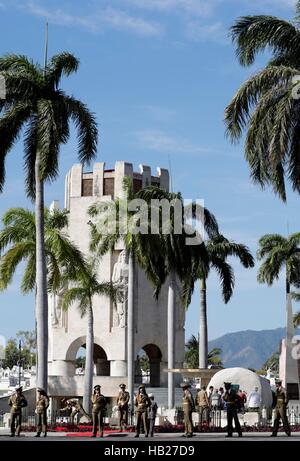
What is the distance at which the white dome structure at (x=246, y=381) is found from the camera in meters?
44.8

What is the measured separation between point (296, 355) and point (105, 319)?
87.6 ft

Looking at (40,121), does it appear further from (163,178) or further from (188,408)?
(163,178)

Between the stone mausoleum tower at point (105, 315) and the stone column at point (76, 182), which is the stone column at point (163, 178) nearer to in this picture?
the stone mausoleum tower at point (105, 315)

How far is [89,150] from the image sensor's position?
125ft

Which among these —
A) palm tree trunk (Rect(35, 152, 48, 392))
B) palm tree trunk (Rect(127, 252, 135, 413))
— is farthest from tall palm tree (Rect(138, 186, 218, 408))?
palm tree trunk (Rect(35, 152, 48, 392))

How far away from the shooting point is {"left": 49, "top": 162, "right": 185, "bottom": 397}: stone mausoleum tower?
70250mm

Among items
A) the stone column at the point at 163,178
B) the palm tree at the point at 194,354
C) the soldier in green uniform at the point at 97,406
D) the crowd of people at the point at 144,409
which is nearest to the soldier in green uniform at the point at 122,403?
the crowd of people at the point at 144,409

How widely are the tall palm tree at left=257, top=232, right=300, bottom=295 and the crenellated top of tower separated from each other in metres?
11.6

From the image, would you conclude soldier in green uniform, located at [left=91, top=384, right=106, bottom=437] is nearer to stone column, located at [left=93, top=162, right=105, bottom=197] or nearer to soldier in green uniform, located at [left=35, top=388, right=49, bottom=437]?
soldier in green uniform, located at [left=35, top=388, right=49, bottom=437]

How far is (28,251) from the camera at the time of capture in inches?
1706

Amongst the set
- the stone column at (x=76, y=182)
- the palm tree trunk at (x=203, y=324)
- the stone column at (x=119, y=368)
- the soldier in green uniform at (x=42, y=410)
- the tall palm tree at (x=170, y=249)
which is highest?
the stone column at (x=76, y=182)
